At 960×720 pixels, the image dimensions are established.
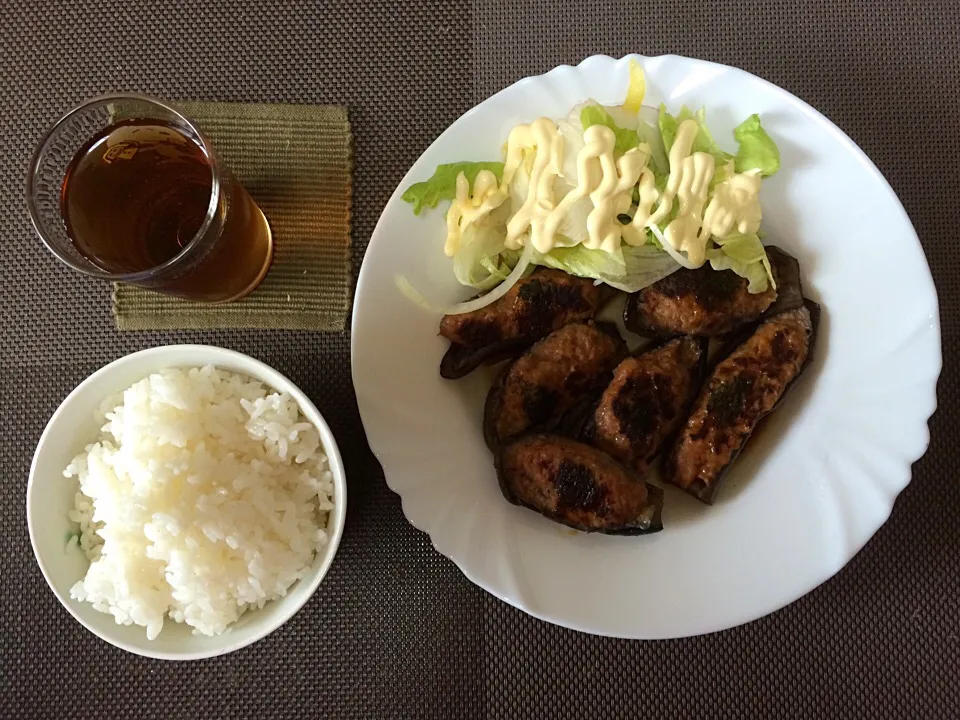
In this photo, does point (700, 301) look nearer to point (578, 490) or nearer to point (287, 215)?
point (578, 490)

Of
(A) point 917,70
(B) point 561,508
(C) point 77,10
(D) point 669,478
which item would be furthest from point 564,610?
(C) point 77,10

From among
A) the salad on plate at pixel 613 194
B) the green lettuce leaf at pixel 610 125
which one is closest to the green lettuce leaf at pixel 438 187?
the salad on plate at pixel 613 194

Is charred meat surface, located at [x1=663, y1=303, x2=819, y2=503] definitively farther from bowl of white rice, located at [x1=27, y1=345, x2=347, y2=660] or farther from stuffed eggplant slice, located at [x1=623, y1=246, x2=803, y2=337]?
bowl of white rice, located at [x1=27, y1=345, x2=347, y2=660]

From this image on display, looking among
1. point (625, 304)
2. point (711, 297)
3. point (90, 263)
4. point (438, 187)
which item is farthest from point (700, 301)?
point (90, 263)

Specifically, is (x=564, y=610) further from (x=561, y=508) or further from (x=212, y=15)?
(x=212, y=15)

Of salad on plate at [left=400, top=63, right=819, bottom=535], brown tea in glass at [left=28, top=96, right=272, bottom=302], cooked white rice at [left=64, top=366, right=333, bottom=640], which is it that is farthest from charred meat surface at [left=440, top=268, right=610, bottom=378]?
brown tea in glass at [left=28, top=96, right=272, bottom=302]

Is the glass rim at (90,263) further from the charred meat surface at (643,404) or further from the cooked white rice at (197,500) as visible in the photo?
the charred meat surface at (643,404)
